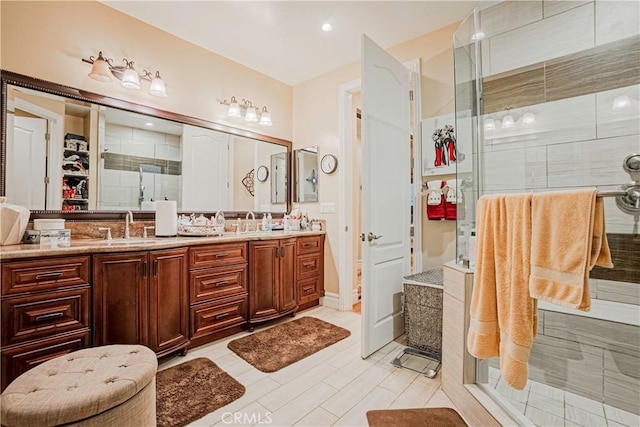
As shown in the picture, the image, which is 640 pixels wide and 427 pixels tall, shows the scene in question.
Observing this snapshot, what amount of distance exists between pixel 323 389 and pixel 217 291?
117cm

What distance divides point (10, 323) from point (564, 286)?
258 centimetres

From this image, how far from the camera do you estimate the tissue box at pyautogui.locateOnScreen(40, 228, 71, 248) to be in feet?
6.31

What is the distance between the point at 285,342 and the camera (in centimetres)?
251

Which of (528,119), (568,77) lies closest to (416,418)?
(528,119)

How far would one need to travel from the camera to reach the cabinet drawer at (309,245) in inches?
126

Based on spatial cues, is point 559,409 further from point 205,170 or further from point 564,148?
point 205,170

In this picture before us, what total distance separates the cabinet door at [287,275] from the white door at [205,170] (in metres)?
0.82

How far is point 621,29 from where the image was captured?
175cm

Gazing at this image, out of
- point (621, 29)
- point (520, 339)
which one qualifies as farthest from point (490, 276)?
point (621, 29)

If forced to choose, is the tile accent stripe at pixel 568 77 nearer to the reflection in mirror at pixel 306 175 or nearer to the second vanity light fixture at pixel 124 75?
the reflection in mirror at pixel 306 175

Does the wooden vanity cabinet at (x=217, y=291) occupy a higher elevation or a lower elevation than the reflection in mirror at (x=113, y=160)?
lower

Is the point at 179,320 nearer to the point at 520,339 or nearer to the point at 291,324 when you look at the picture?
the point at 291,324

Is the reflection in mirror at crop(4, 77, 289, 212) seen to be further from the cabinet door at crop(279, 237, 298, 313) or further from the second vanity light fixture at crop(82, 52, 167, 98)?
the cabinet door at crop(279, 237, 298, 313)

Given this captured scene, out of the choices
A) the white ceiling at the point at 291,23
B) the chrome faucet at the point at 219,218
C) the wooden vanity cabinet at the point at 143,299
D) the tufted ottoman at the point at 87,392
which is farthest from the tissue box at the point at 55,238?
the white ceiling at the point at 291,23
